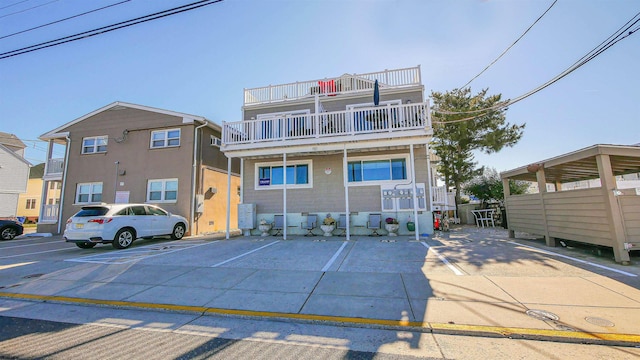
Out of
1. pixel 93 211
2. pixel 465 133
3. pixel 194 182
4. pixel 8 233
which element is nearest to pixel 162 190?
pixel 194 182

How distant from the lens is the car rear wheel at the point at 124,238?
29.0ft

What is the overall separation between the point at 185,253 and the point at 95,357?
5434 millimetres

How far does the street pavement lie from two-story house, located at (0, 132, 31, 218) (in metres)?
24.0

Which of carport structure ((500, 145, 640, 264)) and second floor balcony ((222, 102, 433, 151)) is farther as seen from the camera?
second floor balcony ((222, 102, 433, 151))

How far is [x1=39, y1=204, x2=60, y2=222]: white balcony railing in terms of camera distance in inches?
584

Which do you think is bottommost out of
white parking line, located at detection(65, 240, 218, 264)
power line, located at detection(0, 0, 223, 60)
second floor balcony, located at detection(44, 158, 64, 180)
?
white parking line, located at detection(65, 240, 218, 264)

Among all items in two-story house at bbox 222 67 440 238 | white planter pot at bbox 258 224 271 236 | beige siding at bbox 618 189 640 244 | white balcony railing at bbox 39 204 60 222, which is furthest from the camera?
Answer: white balcony railing at bbox 39 204 60 222

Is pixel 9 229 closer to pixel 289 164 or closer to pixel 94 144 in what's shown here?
pixel 94 144

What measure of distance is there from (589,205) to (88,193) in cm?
2109

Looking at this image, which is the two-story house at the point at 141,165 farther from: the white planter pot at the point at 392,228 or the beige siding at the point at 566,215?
the beige siding at the point at 566,215

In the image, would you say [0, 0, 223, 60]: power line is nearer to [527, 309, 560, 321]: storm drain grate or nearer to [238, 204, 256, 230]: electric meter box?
[238, 204, 256, 230]: electric meter box

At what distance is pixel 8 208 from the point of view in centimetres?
2344

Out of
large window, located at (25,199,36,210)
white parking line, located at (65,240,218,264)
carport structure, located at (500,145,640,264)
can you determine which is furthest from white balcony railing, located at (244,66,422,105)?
large window, located at (25,199,36,210)

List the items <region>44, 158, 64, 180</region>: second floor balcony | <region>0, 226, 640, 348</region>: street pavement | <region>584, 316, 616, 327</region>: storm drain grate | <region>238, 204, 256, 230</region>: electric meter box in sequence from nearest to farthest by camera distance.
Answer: <region>584, 316, 616, 327</region>: storm drain grate < <region>0, 226, 640, 348</region>: street pavement < <region>238, 204, 256, 230</region>: electric meter box < <region>44, 158, 64, 180</region>: second floor balcony
